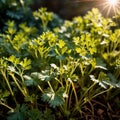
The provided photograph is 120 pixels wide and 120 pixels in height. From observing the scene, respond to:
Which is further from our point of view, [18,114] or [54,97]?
[18,114]

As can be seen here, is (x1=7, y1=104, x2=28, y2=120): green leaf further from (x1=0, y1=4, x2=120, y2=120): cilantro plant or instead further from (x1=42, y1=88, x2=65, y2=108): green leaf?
(x1=42, y1=88, x2=65, y2=108): green leaf

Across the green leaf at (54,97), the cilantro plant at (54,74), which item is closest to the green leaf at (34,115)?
the cilantro plant at (54,74)

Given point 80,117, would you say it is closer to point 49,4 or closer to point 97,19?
point 97,19

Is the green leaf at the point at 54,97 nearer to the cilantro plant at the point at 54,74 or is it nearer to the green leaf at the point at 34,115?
the cilantro plant at the point at 54,74

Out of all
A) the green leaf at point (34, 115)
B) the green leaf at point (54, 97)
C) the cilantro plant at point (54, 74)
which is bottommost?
the green leaf at point (34, 115)

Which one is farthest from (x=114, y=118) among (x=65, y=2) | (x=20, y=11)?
(x=65, y=2)

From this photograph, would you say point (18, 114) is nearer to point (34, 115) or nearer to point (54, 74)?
point (34, 115)

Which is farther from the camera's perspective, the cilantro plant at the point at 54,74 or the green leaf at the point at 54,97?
the cilantro plant at the point at 54,74

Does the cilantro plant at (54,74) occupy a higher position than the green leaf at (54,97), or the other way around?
the cilantro plant at (54,74)

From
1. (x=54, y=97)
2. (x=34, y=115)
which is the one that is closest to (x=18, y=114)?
(x=34, y=115)

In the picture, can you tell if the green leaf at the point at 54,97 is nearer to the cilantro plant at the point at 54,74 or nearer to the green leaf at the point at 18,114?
the cilantro plant at the point at 54,74

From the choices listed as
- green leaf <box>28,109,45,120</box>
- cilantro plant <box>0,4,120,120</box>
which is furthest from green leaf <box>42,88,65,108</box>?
green leaf <box>28,109,45,120</box>
